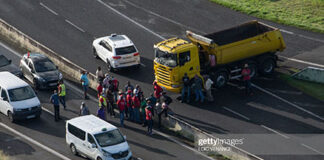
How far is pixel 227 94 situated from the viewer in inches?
1328

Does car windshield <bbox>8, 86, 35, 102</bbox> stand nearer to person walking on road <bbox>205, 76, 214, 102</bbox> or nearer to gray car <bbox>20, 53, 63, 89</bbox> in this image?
gray car <bbox>20, 53, 63, 89</bbox>

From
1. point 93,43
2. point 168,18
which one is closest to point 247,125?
point 93,43

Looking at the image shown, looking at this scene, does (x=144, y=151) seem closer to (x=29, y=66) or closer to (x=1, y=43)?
(x=29, y=66)

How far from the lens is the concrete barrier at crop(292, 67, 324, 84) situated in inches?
1363

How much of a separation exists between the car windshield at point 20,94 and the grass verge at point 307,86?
15300 millimetres

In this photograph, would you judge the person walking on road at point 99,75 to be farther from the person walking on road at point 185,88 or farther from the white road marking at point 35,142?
the white road marking at point 35,142

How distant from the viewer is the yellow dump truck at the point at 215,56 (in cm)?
3288

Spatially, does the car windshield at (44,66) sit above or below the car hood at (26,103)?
above

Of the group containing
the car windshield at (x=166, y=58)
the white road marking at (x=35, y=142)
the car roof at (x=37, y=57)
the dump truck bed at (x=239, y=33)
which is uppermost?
the dump truck bed at (x=239, y=33)

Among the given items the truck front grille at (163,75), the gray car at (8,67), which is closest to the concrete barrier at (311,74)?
the truck front grille at (163,75)

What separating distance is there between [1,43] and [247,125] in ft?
67.1

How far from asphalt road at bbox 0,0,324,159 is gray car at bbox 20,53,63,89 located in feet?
9.76

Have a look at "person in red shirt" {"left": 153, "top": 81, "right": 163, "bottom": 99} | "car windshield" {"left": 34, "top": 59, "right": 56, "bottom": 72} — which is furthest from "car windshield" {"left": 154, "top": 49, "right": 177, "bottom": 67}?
"car windshield" {"left": 34, "top": 59, "right": 56, "bottom": 72}

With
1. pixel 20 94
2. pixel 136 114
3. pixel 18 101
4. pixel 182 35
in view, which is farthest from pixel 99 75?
pixel 182 35
